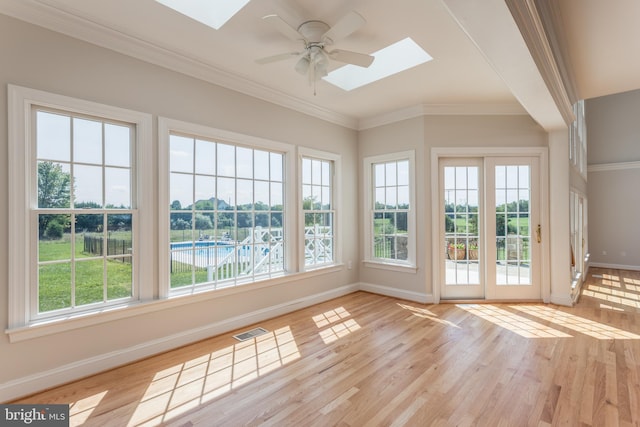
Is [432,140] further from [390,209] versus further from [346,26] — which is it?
[346,26]

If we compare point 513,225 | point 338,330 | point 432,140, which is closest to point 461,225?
point 513,225

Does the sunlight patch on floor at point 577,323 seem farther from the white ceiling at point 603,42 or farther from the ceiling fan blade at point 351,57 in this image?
the ceiling fan blade at point 351,57

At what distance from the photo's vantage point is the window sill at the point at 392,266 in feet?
15.1

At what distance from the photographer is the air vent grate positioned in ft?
10.7

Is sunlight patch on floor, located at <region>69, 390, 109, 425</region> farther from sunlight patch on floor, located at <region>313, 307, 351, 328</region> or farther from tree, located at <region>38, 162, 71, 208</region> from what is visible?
sunlight patch on floor, located at <region>313, 307, 351, 328</region>

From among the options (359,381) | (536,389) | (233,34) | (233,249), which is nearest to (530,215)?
(536,389)

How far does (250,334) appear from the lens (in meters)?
3.37

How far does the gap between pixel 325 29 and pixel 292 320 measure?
3147mm

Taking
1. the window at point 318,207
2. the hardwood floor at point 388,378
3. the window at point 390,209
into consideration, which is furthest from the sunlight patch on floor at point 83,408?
the window at point 390,209

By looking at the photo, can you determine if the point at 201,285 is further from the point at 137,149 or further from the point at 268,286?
the point at 137,149

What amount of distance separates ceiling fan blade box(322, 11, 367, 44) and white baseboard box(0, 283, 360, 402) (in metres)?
3.00

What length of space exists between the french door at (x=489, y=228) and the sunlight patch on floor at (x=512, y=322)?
14.5 inches

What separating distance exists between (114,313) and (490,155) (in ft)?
16.1

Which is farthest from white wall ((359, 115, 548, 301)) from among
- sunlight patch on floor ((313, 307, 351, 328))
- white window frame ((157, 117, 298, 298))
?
white window frame ((157, 117, 298, 298))
